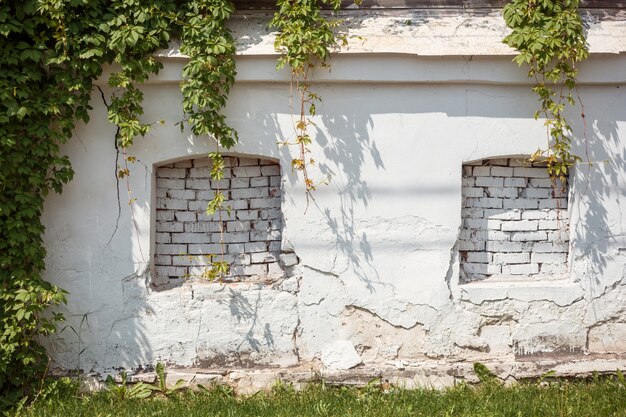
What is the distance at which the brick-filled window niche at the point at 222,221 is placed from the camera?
635cm

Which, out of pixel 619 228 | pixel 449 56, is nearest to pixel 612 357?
pixel 619 228

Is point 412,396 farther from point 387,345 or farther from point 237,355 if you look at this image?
point 237,355

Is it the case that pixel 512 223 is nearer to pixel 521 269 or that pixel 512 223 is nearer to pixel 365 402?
pixel 521 269

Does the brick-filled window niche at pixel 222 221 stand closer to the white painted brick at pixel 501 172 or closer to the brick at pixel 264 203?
the brick at pixel 264 203

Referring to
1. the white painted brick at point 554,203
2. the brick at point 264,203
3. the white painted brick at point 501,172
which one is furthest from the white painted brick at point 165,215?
the white painted brick at point 554,203

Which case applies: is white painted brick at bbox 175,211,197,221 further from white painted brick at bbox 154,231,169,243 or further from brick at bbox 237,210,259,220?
brick at bbox 237,210,259,220

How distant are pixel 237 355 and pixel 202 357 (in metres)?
0.27

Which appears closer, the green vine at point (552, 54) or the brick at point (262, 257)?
the green vine at point (552, 54)

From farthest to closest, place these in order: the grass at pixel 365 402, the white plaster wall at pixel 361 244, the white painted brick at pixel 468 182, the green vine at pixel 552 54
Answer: the white painted brick at pixel 468 182
the white plaster wall at pixel 361 244
the green vine at pixel 552 54
the grass at pixel 365 402

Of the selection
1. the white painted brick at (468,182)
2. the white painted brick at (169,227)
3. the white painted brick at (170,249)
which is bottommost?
the white painted brick at (170,249)

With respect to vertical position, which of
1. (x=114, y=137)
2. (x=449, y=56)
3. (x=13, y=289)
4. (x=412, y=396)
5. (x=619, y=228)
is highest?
(x=449, y=56)

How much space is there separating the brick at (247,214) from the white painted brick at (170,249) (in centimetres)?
50

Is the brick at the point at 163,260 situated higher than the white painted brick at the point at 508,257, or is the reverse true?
the white painted brick at the point at 508,257

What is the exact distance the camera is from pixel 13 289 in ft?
19.4
